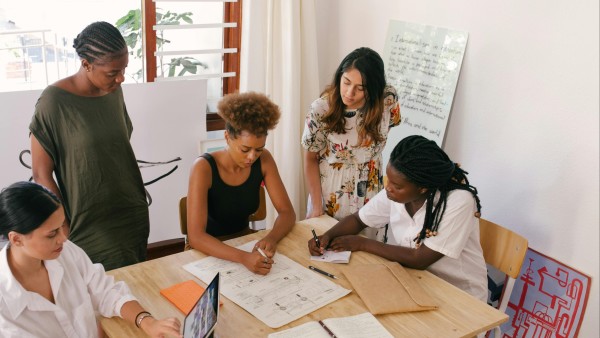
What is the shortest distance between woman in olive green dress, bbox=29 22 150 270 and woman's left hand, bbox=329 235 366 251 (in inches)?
32.5

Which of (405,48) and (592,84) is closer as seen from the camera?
(592,84)

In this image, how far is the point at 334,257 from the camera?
2041 millimetres

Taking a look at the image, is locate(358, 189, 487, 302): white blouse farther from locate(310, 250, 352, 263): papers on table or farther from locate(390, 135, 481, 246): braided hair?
locate(310, 250, 352, 263): papers on table

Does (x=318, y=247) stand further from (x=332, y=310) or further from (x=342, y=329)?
(x=342, y=329)

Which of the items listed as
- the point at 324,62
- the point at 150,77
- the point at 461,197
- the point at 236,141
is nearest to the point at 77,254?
the point at 236,141

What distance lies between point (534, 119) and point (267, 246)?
1352 millimetres

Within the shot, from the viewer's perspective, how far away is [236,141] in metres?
2.14

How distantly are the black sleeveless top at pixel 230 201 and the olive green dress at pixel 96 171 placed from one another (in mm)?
317

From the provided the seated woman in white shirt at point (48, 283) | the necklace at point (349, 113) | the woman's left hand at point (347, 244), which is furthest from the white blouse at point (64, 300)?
the necklace at point (349, 113)

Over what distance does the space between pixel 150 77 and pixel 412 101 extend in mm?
1489

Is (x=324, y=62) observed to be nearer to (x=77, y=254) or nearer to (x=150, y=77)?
(x=150, y=77)

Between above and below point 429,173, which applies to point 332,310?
below

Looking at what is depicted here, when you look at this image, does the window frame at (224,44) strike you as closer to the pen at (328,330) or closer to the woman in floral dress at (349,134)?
the woman in floral dress at (349,134)

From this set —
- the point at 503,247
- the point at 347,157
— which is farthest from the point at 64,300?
the point at 503,247
